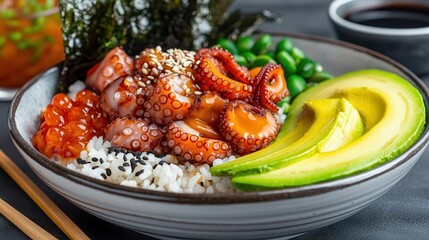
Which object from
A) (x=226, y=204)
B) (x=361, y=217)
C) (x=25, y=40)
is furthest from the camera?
(x=25, y=40)

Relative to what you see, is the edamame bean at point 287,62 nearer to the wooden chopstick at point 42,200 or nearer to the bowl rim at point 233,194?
the bowl rim at point 233,194

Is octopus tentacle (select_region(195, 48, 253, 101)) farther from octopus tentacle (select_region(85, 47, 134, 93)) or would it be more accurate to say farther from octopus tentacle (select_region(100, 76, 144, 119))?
octopus tentacle (select_region(85, 47, 134, 93))

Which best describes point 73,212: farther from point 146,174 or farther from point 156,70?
point 156,70

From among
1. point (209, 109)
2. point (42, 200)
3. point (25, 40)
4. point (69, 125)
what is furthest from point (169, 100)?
point (25, 40)

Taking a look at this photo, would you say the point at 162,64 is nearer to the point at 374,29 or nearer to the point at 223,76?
the point at 223,76

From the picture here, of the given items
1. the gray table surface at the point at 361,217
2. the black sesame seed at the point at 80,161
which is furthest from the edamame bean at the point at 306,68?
the black sesame seed at the point at 80,161

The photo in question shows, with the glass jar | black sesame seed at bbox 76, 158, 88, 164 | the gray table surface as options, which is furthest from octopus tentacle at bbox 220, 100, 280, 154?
the glass jar
